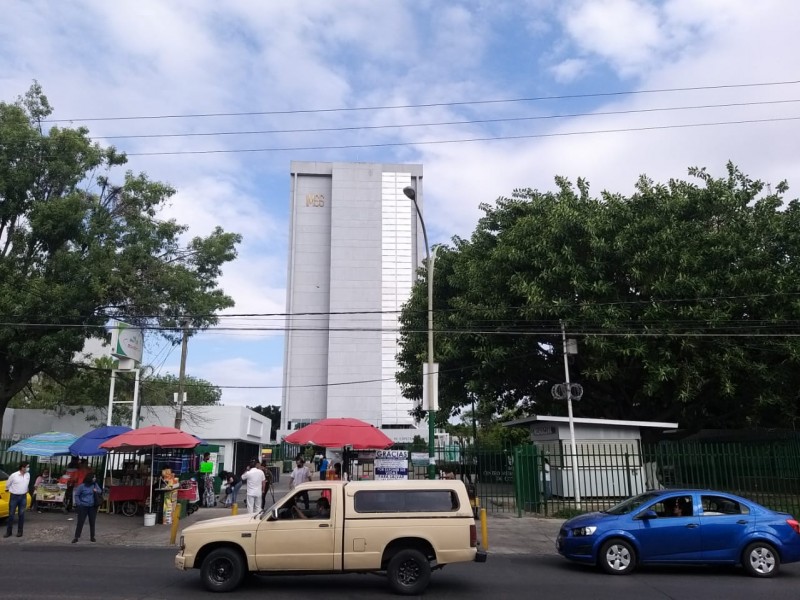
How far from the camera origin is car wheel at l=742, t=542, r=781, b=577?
1070 centimetres

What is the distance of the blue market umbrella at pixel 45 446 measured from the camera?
20.5 metres

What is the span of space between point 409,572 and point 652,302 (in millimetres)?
15793

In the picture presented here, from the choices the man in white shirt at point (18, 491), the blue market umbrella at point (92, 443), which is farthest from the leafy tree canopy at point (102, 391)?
the man in white shirt at point (18, 491)

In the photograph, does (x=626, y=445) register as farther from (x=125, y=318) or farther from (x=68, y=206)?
(x=68, y=206)

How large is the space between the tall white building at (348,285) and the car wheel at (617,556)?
78.2 meters

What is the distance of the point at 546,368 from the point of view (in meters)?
27.6

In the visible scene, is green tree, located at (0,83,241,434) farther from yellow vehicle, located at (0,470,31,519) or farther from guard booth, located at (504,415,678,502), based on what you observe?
guard booth, located at (504,415,678,502)

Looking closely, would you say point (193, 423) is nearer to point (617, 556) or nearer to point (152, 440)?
point (152, 440)

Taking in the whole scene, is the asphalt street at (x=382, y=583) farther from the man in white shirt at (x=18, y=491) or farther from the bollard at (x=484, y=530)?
the man in white shirt at (x=18, y=491)

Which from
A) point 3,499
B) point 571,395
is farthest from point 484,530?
point 3,499

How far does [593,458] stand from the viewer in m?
20.5

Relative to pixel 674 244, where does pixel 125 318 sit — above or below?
below

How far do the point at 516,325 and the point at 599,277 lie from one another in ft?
12.4

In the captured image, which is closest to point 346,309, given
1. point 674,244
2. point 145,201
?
point 145,201
